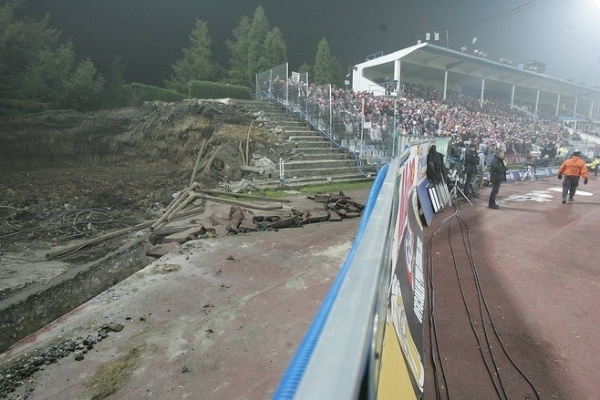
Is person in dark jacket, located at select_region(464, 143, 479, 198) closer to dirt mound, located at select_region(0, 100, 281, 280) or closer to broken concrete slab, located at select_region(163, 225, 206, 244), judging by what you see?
dirt mound, located at select_region(0, 100, 281, 280)

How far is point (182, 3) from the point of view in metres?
35.1

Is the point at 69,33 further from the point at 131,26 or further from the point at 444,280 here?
the point at 444,280

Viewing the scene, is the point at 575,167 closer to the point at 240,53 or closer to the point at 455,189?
the point at 455,189

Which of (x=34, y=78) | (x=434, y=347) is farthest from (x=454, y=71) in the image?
(x=434, y=347)

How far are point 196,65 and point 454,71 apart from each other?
27.4 m

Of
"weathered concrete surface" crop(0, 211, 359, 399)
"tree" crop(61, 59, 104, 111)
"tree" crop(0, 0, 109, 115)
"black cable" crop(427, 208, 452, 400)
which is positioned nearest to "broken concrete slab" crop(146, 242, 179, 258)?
"weathered concrete surface" crop(0, 211, 359, 399)

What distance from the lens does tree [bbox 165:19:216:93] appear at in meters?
31.4

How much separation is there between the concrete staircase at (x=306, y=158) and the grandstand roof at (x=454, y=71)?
19.5 metres

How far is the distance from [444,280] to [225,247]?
139 inches

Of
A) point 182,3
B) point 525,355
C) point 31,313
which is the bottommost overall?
point 31,313

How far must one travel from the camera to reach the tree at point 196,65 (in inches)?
1235

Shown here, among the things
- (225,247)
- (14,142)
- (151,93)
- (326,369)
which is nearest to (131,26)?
(151,93)

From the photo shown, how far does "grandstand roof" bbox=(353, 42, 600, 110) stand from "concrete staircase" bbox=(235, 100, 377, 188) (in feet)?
63.9

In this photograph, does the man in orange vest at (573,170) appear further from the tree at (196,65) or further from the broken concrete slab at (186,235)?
the tree at (196,65)
